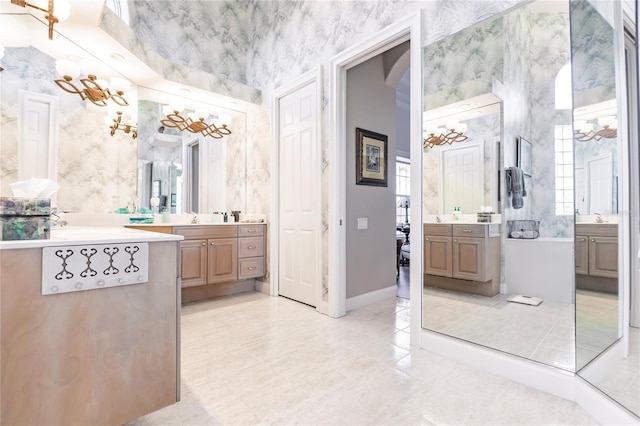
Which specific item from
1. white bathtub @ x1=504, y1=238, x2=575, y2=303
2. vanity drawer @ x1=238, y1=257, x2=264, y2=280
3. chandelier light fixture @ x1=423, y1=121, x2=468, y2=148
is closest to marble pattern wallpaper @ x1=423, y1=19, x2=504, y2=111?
chandelier light fixture @ x1=423, y1=121, x2=468, y2=148

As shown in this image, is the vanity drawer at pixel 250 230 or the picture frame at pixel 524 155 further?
the vanity drawer at pixel 250 230

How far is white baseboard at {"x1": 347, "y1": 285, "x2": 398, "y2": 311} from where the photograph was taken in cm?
334

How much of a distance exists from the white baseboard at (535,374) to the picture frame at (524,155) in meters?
1.16

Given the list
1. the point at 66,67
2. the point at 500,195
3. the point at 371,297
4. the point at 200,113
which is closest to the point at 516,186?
the point at 500,195

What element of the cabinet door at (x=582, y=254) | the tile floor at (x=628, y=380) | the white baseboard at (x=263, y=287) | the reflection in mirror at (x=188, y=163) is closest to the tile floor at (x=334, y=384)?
the tile floor at (x=628, y=380)

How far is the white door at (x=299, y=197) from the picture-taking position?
338 centimetres

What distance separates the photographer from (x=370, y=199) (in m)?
3.57

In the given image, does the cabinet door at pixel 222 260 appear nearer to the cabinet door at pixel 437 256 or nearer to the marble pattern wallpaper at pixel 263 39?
the marble pattern wallpaper at pixel 263 39

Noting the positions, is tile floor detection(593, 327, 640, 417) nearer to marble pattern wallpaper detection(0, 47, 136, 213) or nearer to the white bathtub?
the white bathtub

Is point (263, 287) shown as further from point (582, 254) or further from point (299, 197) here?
point (582, 254)

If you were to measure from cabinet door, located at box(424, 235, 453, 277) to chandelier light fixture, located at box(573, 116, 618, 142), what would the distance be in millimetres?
1010

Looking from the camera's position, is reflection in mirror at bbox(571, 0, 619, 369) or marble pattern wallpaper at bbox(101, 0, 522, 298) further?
marble pattern wallpaper at bbox(101, 0, 522, 298)

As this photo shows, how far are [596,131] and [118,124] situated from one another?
4028 millimetres

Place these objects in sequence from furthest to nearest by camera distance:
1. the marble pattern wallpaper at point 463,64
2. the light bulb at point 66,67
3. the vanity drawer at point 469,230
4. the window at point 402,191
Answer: the window at point 402,191, the light bulb at point 66,67, the vanity drawer at point 469,230, the marble pattern wallpaper at point 463,64
